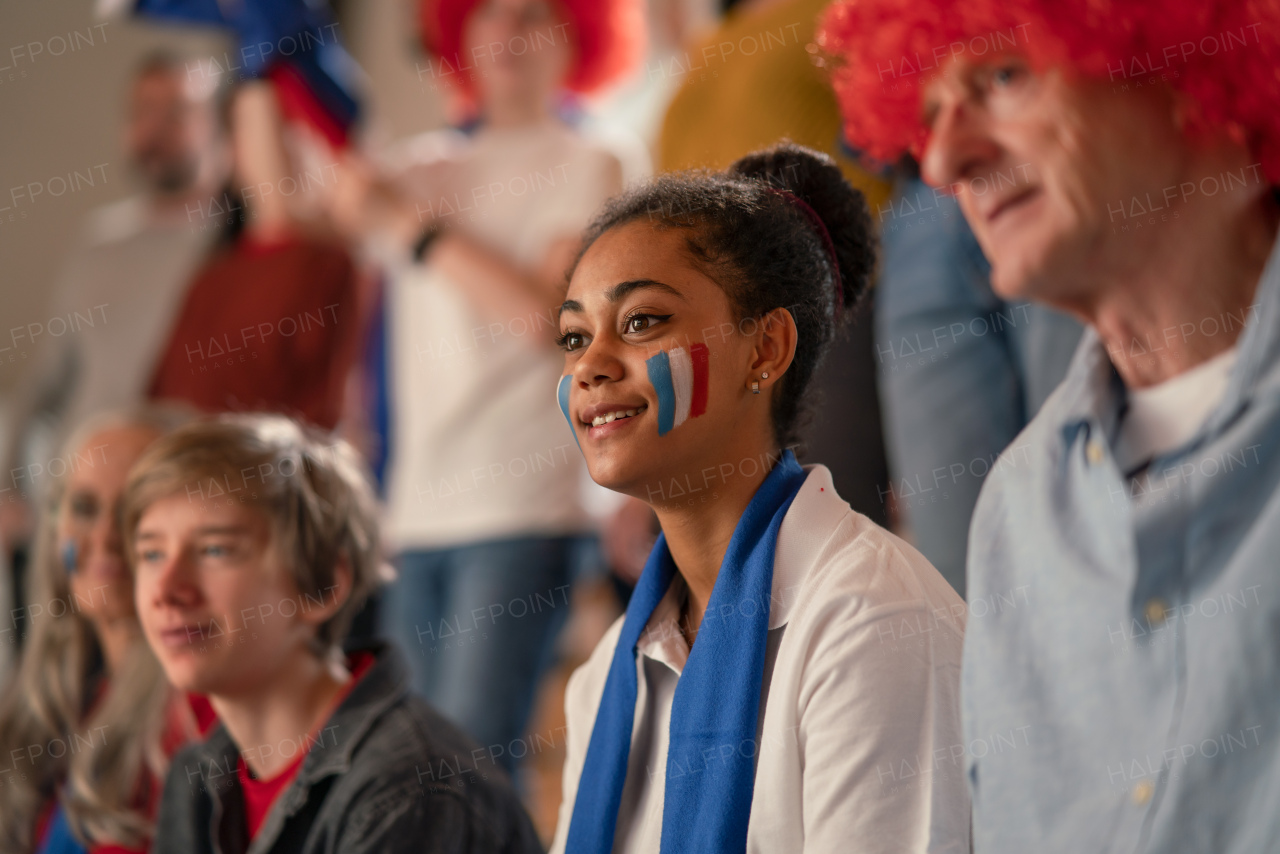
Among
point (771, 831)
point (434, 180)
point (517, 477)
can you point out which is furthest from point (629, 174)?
point (771, 831)

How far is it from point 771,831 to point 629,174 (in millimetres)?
1607

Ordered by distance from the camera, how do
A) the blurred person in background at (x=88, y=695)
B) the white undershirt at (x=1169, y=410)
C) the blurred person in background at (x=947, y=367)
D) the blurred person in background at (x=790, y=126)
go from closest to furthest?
the white undershirt at (x=1169, y=410) < the blurred person in background at (x=947, y=367) < the blurred person in background at (x=790, y=126) < the blurred person in background at (x=88, y=695)

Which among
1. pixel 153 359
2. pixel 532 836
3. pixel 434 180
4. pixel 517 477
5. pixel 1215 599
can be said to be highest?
pixel 434 180

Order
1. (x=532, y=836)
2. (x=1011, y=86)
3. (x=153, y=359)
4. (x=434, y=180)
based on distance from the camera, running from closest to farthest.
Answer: (x=1011, y=86) → (x=532, y=836) → (x=434, y=180) → (x=153, y=359)

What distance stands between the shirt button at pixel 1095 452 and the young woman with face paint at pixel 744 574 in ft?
0.62

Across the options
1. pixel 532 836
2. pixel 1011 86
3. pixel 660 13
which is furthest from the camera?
pixel 660 13

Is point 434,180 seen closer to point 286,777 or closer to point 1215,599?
point 286,777

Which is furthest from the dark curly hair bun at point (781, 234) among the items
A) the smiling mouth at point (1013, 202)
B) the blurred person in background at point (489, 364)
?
the blurred person in background at point (489, 364)

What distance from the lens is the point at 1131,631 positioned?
2.84 ft

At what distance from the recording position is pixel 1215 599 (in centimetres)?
81

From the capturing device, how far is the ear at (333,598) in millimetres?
1465

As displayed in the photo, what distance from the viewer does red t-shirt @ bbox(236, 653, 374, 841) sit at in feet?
4.65

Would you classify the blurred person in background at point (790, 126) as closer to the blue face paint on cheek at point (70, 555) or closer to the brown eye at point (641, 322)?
the brown eye at point (641, 322)

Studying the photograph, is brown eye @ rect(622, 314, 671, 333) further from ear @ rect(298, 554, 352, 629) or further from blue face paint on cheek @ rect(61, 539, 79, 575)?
blue face paint on cheek @ rect(61, 539, 79, 575)
